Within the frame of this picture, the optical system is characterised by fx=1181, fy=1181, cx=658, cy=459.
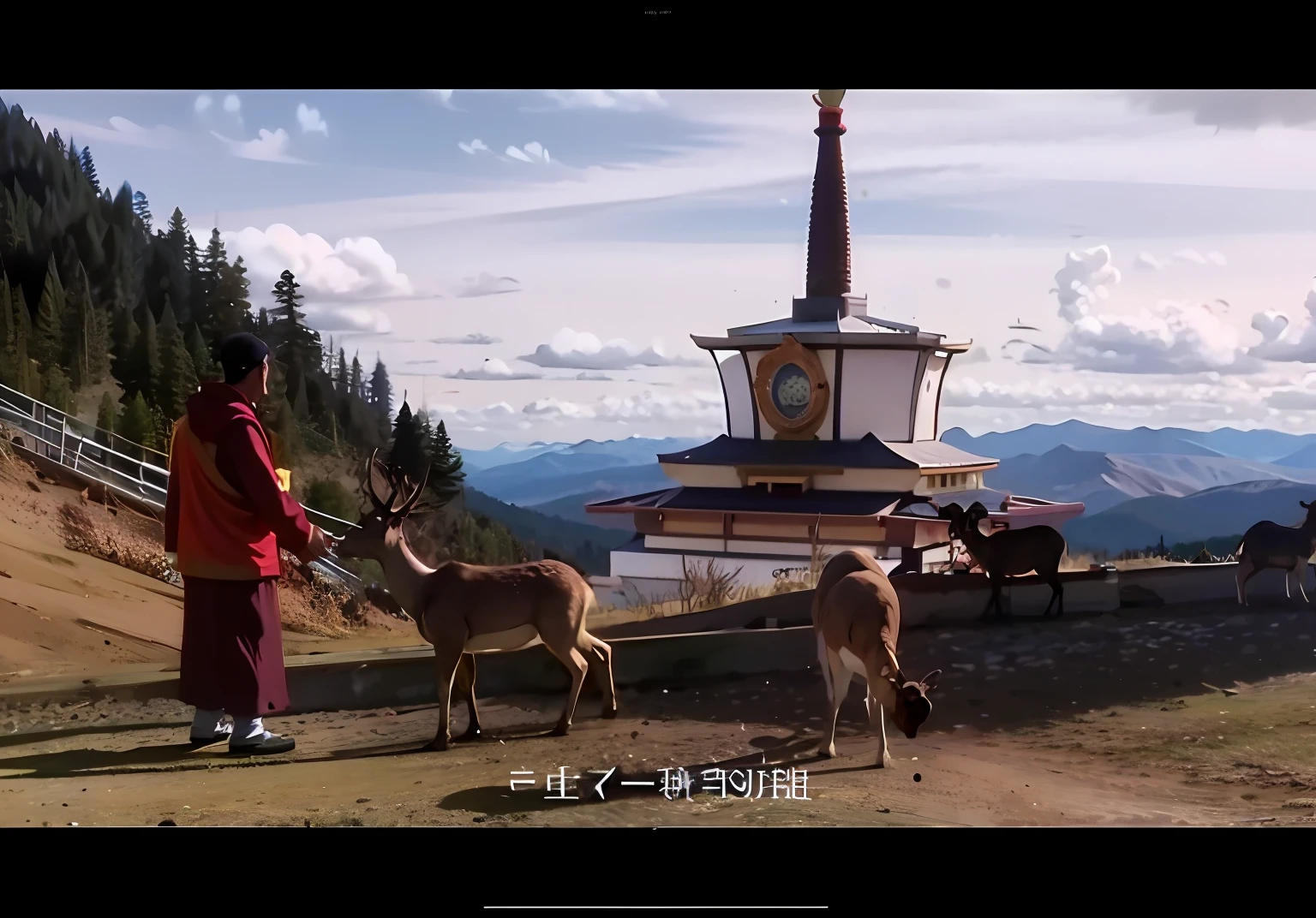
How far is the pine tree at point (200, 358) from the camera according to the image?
3.88 m

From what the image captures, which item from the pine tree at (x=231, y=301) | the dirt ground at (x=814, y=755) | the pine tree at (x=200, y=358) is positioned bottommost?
the dirt ground at (x=814, y=755)

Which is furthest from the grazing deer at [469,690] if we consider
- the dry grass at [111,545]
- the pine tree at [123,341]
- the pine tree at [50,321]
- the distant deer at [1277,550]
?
the distant deer at [1277,550]

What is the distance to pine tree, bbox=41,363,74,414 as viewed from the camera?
13.3ft

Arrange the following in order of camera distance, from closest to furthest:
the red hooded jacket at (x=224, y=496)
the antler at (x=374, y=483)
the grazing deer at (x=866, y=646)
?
the grazing deer at (x=866, y=646) → the red hooded jacket at (x=224, y=496) → the antler at (x=374, y=483)

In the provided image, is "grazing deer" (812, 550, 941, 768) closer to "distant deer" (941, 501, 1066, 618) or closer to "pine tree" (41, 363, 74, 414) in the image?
"distant deer" (941, 501, 1066, 618)

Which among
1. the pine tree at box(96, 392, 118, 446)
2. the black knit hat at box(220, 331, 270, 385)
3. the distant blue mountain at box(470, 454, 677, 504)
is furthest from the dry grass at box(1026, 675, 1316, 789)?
the pine tree at box(96, 392, 118, 446)

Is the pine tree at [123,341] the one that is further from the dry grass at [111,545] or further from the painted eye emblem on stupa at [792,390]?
the painted eye emblem on stupa at [792,390]

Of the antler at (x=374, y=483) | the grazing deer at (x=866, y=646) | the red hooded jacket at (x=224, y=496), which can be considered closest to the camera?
the grazing deer at (x=866, y=646)

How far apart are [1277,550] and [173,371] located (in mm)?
3749

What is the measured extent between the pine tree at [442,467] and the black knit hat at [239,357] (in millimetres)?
608

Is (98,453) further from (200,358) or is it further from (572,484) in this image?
(572,484)

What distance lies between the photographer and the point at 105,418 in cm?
404

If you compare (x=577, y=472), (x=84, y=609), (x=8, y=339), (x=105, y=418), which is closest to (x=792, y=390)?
(x=577, y=472)

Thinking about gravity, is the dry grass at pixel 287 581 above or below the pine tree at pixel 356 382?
below
